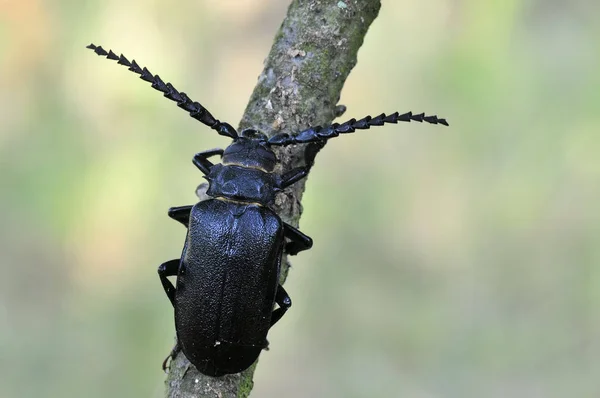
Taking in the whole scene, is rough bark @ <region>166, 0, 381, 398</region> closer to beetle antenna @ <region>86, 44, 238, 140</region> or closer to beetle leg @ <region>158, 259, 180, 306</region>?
beetle antenna @ <region>86, 44, 238, 140</region>

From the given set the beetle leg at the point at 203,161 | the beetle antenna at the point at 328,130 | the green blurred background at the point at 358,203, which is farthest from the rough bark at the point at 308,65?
the green blurred background at the point at 358,203

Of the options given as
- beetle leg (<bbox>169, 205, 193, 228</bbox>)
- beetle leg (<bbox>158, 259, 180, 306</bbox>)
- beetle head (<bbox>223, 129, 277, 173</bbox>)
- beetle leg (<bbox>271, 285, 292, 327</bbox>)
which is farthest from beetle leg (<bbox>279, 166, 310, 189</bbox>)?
beetle leg (<bbox>158, 259, 180, 306</bbox>)

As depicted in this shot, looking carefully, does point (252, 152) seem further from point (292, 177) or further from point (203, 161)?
point (203, 161)

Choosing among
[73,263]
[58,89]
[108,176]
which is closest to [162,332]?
[73,263]

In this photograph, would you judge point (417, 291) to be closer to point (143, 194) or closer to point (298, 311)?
point (298, 311)

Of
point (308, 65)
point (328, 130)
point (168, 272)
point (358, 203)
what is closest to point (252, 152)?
point (328, 130)

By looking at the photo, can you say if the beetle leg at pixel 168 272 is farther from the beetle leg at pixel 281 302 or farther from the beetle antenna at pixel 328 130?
the beetle antenna at pixel 328 130
